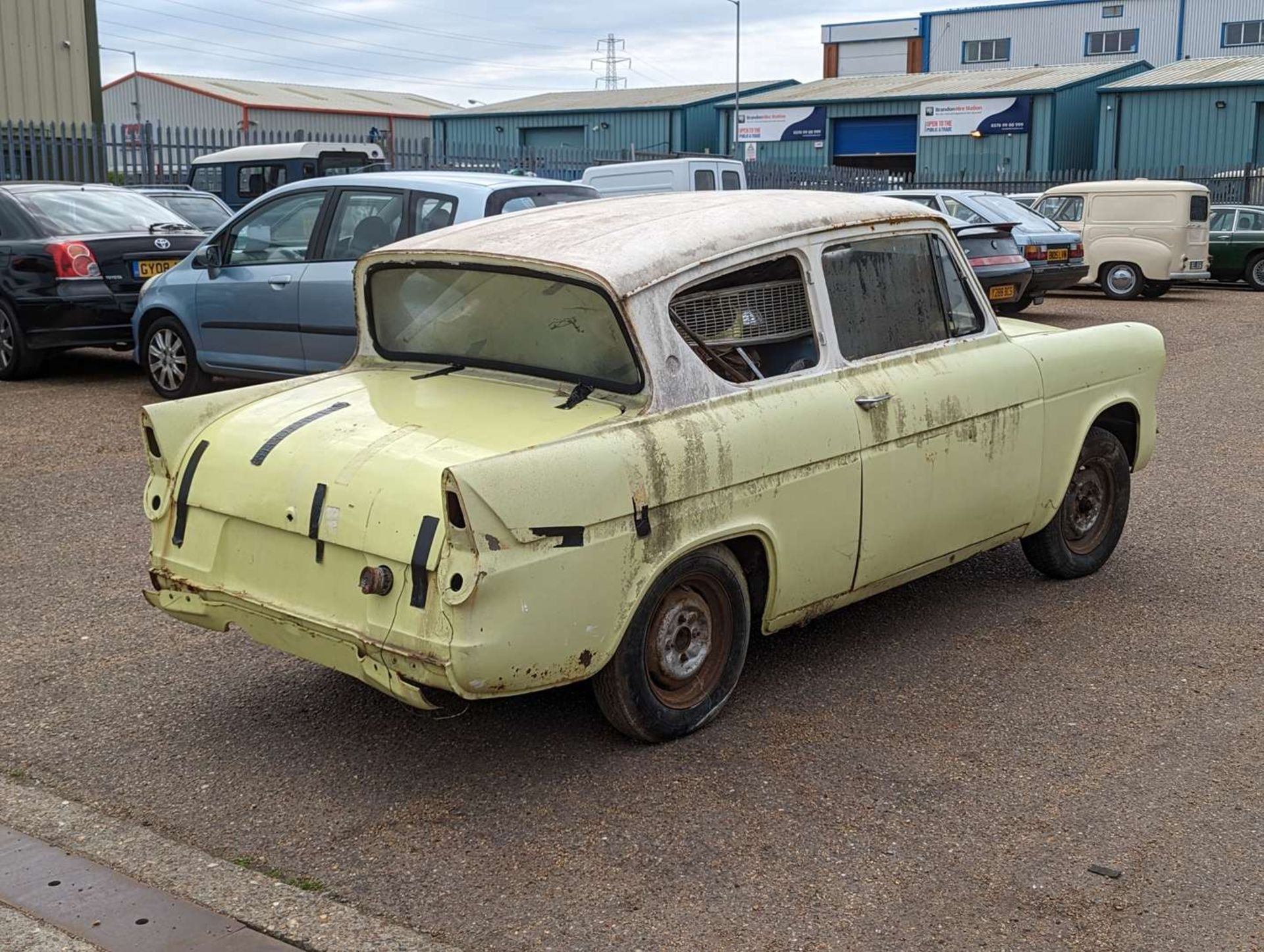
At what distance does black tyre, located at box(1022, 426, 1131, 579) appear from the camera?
242 inches

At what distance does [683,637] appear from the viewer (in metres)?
4.50

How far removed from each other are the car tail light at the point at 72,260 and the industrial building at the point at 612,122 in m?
38.6

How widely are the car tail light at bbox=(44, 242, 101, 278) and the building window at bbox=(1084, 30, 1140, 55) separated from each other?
54.4 meters

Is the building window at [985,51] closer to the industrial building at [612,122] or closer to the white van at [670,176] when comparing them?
the industrial building at [612,122]

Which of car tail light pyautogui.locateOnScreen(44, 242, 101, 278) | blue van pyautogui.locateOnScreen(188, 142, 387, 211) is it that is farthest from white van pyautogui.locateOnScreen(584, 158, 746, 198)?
car tail light pyautogui.locateOnScreen(44, 242, 101, 278)

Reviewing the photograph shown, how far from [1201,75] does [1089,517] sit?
39509mm

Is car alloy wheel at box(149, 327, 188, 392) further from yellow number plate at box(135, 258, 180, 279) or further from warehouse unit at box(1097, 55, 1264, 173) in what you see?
warehouse unit at box(1097, 55, 1264, 173)

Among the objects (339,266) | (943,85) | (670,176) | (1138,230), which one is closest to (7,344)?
(339,266)

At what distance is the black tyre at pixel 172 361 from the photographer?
1061 centimetres

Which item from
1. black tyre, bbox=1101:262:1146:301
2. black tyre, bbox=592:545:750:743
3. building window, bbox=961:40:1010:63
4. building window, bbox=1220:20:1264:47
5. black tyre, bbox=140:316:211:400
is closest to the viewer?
black tyre, bbox=592:545:750:743

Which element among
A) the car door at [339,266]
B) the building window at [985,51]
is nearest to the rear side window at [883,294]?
the car door at [339,266]

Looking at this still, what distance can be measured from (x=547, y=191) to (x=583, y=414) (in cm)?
567

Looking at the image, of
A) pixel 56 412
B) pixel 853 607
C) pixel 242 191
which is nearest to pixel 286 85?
pixel 242 191

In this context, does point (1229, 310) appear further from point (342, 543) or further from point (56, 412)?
point (342, 543)
